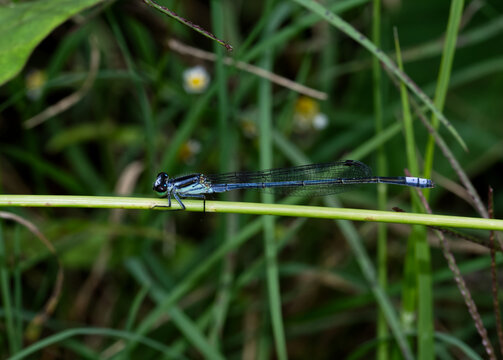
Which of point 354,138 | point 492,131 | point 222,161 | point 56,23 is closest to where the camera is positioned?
point 56,23

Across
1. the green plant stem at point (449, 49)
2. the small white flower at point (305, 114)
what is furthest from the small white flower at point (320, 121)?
the green plant stem at point (449, 49)

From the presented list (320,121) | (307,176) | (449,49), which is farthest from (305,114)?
(449,49)

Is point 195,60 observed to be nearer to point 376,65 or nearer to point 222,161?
point 222,161

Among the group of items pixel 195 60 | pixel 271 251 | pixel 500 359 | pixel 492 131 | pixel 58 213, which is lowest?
pixel 500 359

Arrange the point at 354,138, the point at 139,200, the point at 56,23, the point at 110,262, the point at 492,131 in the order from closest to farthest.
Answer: the point at 139,200
the point at 56,23
the point at 110,262
the point at 354,138
the point at 492,131

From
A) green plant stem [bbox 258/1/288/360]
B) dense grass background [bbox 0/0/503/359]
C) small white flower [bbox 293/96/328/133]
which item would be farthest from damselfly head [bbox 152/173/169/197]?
small white flower [bbox 293/96/328/133]

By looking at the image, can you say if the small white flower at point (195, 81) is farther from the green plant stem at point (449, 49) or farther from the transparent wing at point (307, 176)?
the green plant stem at point (449, 49)

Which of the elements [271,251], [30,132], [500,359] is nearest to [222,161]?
[271,251]

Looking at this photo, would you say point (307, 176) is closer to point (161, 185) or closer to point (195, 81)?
point (161, 185)
